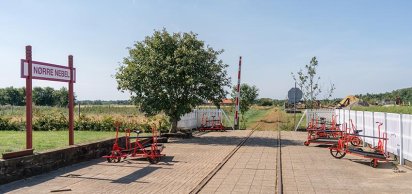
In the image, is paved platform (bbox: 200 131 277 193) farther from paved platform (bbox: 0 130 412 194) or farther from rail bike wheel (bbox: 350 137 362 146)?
rail bike wheel (bbox: 350 137 362 146)

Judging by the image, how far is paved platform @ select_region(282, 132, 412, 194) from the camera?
8.66 m

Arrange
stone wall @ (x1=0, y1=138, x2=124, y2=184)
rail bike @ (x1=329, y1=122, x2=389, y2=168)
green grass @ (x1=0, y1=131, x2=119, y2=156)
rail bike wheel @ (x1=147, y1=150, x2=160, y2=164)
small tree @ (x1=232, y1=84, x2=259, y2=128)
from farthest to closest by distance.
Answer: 1. small tree @ (x1=232, y1=84, x2=259, y2=128)
2. green grass @ (x1=0, y1=131, x2=119, y2=156)
3. rail bike wheel @ (x1=147, y1=150, x2=160, y2=164)
4. rail bike @ (x1=329, y1=122, x2=389, y2=168)
5. stone wall @ (x1=0, y1=138, x2=124, y2=184)

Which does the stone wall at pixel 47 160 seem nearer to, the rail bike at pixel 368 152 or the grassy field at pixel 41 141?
the grassy field at pixel 41 141

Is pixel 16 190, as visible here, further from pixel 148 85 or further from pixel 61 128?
pixel 61 128

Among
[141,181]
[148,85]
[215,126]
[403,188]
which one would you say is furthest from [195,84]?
[403,188]

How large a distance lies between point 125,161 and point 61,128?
14948mm

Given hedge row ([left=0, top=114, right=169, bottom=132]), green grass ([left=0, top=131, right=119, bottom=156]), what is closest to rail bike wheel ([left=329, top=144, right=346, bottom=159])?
green grass ([left=0, top=131, right=119, bottom=156])

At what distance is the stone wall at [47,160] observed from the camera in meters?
8.96

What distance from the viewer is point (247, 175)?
10.1 meters

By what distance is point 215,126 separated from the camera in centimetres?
2650

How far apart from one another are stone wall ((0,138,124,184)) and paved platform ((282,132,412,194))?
18.5ft

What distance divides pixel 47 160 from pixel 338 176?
276 inches

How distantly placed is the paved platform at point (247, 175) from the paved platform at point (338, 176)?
1.28ft

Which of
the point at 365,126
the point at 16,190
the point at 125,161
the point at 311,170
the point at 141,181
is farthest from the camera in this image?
the point at 365,126
